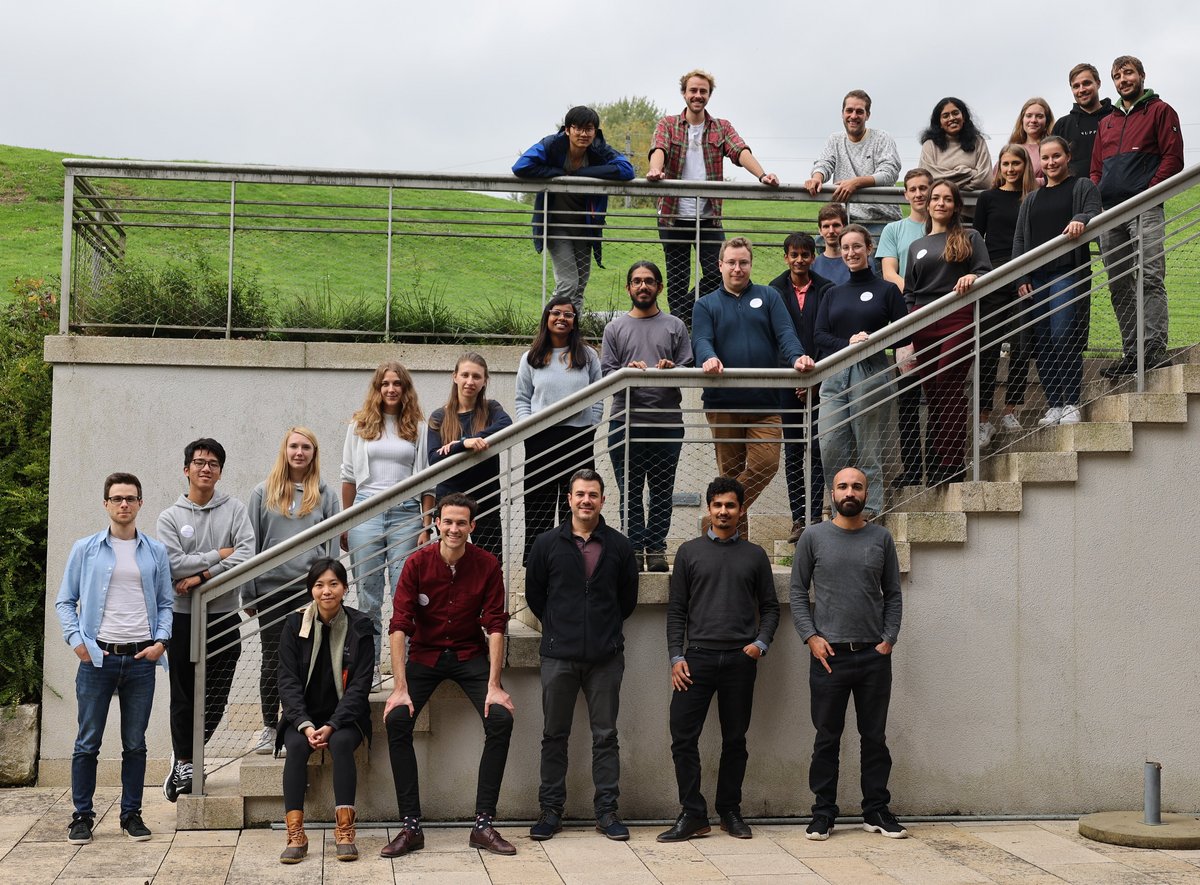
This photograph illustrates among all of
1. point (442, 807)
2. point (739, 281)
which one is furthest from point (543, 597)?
point (739, 281)

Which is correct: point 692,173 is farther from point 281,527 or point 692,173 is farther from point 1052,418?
point 281,527

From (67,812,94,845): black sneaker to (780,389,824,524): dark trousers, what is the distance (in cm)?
408

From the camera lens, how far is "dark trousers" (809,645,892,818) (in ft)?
22.2

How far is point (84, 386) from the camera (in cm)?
845

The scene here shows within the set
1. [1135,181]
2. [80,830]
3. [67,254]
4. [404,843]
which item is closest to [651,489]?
[404,843]

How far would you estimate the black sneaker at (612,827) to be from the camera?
6.69m

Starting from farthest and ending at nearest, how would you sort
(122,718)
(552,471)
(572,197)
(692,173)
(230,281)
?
(692,173)
(572,197)
(230,281)
(552,471)
(122,718)

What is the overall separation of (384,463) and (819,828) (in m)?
3.01

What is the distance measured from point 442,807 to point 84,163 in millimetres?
4620

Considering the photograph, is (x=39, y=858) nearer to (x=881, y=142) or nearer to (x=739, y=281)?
(x=739, y=281)

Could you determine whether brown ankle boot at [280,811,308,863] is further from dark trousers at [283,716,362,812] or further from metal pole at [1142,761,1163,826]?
metal pole at [1142,761,1163,826]

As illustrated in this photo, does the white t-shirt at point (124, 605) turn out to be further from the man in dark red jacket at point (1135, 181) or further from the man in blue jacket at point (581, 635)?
the man in dark red jacket at point (1135, 181)

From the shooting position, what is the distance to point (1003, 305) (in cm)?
759

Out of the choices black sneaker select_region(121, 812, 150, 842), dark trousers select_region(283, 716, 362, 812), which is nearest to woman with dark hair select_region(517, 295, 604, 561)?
dark trousers select_region(283, 716, 362, 812)
